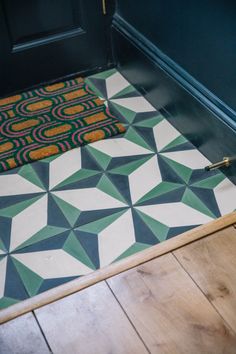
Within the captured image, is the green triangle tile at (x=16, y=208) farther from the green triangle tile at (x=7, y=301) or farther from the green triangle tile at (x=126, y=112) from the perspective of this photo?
the green triangle tile at (x=126, y=112)

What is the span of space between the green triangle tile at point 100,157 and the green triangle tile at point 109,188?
98 mm

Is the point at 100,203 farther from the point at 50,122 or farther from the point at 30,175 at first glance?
the point at 50,122

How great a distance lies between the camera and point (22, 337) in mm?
1339

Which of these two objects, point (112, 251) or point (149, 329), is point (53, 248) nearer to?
point (112, 251)

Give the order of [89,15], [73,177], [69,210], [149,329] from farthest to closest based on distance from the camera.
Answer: [89,15] < [73,177] < [69,210] < [149,329]

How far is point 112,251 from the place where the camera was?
76.1 inches

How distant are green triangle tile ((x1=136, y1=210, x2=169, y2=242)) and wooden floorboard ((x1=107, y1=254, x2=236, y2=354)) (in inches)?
17.6

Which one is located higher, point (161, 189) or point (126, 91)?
point (126, 91)

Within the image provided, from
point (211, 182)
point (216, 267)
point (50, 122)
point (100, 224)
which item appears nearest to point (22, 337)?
point (216, 267)

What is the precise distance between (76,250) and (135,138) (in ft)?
2.60

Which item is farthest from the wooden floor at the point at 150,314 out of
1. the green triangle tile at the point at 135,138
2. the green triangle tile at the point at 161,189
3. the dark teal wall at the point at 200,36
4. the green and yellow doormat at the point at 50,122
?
the green and yellow doormat at the point at 50,122

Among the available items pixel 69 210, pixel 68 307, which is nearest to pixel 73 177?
pixel 69 210

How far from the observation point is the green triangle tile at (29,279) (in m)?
1.82

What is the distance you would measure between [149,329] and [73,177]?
1.09m
